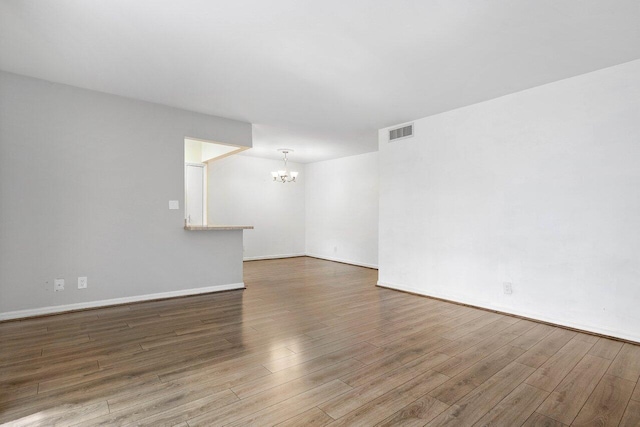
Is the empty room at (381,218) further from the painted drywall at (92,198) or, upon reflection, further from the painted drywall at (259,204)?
the painted drywall at (259,204)

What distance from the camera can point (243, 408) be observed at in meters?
1.86

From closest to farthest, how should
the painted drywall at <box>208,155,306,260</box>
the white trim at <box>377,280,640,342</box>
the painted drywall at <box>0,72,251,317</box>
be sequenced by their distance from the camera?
1. the white trim at <box>377,280,640,342</box>
2. the painted drywall at <box>0,72,251,317</box>
3. the painted drywall at <box>208,155,306,260</box>

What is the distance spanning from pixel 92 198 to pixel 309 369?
3.32 metres

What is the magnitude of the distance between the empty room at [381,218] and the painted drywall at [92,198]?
0.8 inches

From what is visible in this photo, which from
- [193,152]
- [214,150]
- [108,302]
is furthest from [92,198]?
[193,152]

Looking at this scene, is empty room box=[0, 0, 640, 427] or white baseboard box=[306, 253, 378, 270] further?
white baseboard box=[306, 253, 378, 270]

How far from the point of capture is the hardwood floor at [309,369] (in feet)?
5.98

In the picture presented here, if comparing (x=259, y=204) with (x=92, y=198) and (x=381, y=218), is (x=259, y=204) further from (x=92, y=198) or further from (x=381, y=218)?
(x=92, y=198)

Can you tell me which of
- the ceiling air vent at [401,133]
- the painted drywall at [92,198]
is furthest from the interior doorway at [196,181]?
the ceiling air vent at [401,133]

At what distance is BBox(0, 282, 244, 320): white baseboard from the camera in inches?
135

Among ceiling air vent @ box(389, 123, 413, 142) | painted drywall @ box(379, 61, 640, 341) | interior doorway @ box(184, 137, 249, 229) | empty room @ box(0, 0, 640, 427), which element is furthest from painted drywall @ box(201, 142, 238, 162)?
painted drywall @ box(379, 61, 640, 341)

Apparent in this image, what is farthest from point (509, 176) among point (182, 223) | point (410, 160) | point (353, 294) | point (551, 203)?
point (182, 223)

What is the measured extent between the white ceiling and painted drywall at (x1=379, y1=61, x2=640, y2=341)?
330mm

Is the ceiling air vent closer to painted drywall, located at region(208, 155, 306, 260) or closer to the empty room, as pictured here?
the empty room
